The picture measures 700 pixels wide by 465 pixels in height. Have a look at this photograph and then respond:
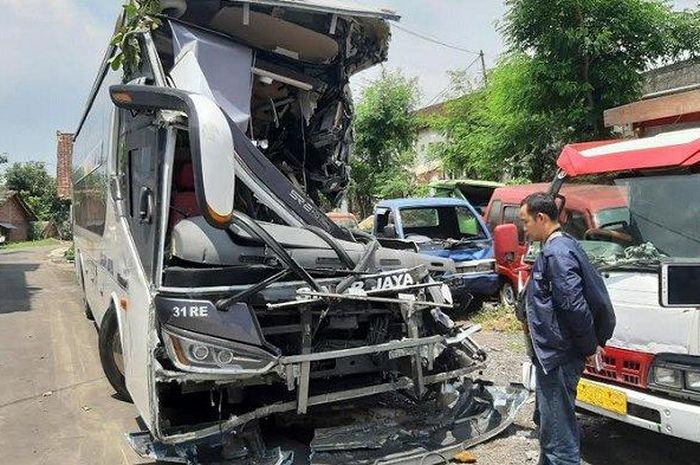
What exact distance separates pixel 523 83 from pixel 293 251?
10030 millimetres

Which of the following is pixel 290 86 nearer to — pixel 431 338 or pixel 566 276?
pixel 431 338

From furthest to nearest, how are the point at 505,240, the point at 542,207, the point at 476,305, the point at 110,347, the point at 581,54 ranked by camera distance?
the point at 581,54, the point at 476,305, the point at 110,347, the point at 505,240, the point at 542,207

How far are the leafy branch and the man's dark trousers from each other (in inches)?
143

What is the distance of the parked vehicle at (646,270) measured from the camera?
371 cm

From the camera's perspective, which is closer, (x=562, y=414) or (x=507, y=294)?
(x=562, y=414)

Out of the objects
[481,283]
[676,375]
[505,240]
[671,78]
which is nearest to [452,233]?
[481,283]

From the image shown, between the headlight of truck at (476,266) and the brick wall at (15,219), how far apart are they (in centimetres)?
4742

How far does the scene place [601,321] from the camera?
3592mm

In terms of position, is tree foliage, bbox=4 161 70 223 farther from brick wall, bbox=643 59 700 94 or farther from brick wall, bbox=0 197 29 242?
brick wall, bbox=643 59 700 94

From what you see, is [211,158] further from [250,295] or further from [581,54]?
[581,54]

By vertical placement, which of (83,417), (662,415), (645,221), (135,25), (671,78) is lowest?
(83,417)

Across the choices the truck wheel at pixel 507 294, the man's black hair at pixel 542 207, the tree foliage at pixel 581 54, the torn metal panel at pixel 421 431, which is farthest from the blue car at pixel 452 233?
the man's black hair at pixel 542 207

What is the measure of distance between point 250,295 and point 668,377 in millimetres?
2564

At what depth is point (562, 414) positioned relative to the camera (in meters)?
3.68
